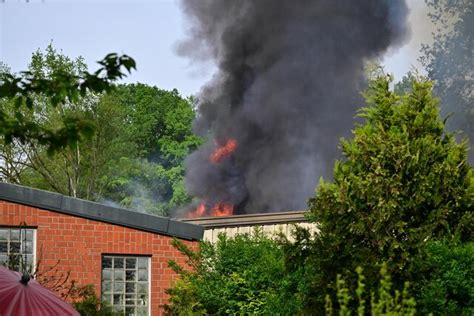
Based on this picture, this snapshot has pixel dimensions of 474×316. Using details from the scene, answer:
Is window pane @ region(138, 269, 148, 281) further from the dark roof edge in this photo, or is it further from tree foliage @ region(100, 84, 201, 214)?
tree foliage @ region(100, 84, 201, 214)

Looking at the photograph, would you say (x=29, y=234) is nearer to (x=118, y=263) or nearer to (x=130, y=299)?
(x=118, y=263)

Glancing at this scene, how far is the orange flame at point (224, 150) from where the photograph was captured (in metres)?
41.4

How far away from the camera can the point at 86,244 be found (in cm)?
2164

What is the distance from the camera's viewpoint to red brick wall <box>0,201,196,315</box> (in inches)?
837

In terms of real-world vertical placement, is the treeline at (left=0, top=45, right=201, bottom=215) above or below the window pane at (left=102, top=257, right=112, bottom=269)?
above

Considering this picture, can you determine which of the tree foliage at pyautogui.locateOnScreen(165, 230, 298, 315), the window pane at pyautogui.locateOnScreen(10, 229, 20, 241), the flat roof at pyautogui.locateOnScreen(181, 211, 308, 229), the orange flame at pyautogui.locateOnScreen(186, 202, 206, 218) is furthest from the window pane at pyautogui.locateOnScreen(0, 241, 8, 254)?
the orange flame at pyautogui.locateOnScreen(186, 202, 206, 218)

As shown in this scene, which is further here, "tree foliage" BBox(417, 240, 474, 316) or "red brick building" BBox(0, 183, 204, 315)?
"red brick building" BBox(0, 183, 204, 315)

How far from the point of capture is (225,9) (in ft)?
145

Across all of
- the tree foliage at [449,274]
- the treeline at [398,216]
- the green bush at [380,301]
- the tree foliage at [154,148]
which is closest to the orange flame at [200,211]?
the tree foliage at [154,148]

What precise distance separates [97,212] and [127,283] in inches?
62.2

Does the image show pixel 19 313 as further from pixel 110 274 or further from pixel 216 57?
pixel 216 57

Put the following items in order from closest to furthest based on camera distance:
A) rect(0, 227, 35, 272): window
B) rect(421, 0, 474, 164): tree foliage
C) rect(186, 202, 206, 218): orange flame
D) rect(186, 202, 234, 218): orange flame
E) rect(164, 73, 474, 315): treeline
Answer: rect(164, 73, 474, 315): treeline < rect(0, 227, 35, 272): window < rect(186, 202, 206, 218): orange flame < rect(186, 202, 234, 218): orange flame < rect(421, 0, 474, 164): tree foliage

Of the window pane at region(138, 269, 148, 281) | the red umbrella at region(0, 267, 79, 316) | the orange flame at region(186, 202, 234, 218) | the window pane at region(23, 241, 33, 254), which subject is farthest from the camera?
the orange flame at region(186, 202, 234, 218)

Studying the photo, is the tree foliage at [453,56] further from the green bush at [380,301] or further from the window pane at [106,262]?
the green bush at [380,301]
